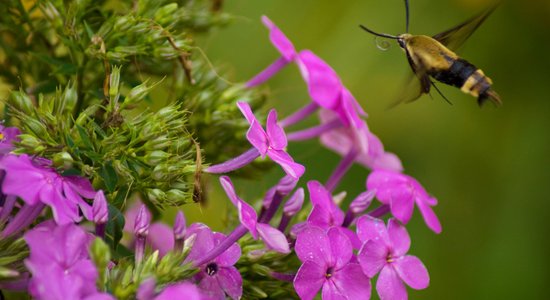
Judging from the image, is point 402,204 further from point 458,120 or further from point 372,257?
point 458,120

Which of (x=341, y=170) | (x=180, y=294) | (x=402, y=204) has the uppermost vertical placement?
(x=180, y=294)

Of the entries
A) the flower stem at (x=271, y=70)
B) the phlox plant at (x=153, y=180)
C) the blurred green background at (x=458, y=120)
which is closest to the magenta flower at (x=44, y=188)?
the phlox plant at (x=153, y=180)

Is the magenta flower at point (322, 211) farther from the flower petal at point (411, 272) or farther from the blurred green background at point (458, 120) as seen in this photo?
the blurred green background at point (458, 120)

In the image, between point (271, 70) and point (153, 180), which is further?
point (271, 70)

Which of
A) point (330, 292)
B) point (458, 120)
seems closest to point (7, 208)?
point (330, 292)

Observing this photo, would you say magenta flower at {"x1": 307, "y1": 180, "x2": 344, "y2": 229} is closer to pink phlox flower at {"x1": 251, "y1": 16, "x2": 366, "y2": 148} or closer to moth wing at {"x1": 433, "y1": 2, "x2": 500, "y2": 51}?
pink phlox flower at {"x1": 251, "y1": 16, "x2": 366, "y2": 148}

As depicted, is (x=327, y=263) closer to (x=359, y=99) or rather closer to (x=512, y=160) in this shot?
(x=359, y=99)

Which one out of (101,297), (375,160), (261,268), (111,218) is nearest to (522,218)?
(375,160)
